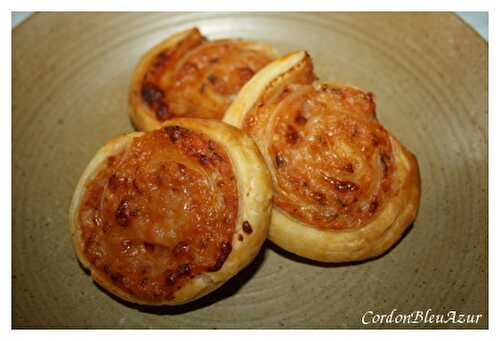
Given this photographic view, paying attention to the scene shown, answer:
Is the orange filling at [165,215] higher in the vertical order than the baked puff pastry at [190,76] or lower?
lower

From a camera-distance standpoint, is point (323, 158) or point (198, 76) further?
point (198, 76)

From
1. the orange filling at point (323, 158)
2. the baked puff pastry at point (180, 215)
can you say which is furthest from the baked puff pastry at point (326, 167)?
the baked puff pastry at point (180, 215)

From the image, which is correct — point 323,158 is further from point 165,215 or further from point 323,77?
point 323,77

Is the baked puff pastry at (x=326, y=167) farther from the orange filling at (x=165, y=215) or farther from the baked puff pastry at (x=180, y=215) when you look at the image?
the orange filling at (x=165, y=215)

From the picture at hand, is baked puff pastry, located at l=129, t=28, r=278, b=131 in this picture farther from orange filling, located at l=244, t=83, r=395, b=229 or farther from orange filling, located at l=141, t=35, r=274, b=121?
orange filling, located at l=244, t=83, r=395, b=229

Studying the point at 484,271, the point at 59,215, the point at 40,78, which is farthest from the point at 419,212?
the point at 40,78

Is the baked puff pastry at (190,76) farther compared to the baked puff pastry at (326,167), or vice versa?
the baked puff pastry at (190,76)

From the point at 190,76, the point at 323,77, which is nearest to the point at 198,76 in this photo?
the point at 190,76
